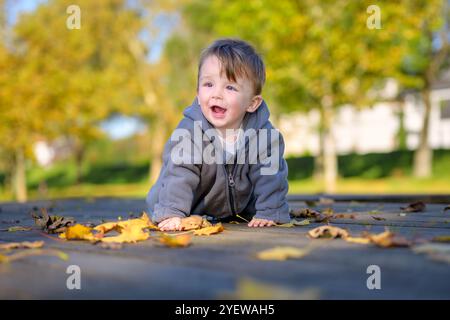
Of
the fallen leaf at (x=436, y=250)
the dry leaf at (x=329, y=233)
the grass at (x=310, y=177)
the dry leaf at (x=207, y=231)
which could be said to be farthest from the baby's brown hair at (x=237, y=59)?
the grass at (x=310, y=177)

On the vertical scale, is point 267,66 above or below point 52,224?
above

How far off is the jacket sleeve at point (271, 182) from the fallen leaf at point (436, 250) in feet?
3.68

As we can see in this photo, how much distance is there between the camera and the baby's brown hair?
3.03 metres

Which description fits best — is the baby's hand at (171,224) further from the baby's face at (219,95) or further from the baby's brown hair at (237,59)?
the baby's brown hair at (237,59)

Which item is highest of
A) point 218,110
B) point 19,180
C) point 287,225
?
point 218,110

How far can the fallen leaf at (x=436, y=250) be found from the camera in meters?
1.68

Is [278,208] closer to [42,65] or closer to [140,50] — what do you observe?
[42,65]

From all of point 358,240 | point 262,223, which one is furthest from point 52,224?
point 358,240

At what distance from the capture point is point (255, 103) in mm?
3266

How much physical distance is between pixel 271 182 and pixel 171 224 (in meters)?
0.64

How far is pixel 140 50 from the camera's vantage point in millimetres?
25531

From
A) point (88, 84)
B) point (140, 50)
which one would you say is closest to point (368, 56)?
point (88, 84)

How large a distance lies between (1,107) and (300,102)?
9798mm

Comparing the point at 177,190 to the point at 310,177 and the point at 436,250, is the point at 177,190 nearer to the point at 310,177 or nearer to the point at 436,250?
the point at 436,250
